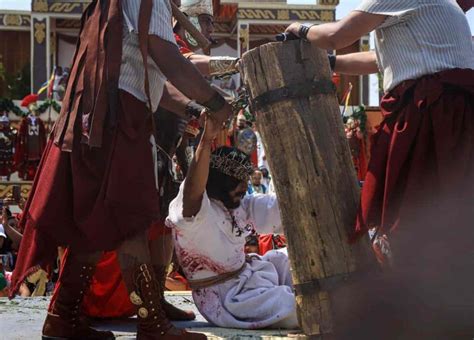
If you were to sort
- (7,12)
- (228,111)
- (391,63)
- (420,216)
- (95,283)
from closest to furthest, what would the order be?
(420,216), (391,63), (228,111), (95,283), (7,12)

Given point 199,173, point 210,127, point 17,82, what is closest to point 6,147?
point 17,82

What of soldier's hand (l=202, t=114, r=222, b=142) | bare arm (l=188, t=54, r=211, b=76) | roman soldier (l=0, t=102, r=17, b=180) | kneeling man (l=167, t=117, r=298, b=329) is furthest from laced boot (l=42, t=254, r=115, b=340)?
roman soldier (l=0, t=102, r=17, b=180)

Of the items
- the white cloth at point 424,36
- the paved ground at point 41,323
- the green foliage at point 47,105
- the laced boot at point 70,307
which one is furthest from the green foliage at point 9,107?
the white cloth at point 424,36

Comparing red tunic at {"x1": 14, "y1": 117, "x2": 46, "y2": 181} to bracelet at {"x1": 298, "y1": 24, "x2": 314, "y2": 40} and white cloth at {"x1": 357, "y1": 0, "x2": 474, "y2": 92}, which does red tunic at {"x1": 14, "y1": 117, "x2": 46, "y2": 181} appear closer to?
bracelet at {"x1": 298, "y1": 24, "x2": 314, "y2": 40}

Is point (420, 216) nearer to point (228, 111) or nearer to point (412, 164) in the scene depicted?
point (412, 164)

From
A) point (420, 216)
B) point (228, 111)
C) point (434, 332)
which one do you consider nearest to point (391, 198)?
point (420, 216)

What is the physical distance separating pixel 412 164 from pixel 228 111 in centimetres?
80

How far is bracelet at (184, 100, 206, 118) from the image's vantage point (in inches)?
127

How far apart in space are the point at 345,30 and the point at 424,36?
30 cm

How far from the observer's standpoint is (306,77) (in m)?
2.92

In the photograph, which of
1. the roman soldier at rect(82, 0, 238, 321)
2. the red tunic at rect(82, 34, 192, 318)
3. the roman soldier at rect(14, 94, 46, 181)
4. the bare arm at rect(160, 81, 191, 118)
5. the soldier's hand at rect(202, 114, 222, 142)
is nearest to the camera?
the soldier's hand at rect(202, 114, 222, 142)

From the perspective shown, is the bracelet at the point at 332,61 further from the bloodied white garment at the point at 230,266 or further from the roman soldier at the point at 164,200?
the bloodied white garment at the point at 230,266

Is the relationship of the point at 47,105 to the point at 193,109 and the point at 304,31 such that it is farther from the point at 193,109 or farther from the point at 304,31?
the point at 304,31

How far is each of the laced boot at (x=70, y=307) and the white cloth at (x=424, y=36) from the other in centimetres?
150
